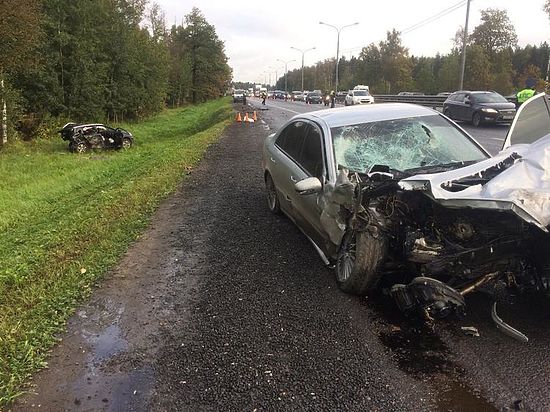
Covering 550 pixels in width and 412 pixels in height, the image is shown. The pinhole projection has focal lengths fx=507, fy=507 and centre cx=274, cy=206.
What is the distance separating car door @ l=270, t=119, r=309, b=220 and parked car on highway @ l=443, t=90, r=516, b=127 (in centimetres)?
1621

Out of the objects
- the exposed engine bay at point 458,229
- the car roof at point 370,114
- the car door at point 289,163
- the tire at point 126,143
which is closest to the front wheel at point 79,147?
the tire at point 126,143

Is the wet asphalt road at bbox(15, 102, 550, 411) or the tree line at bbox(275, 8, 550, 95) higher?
the tree line at bbox(275, 8, 550, 95)

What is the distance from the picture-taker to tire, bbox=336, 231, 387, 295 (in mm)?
3947

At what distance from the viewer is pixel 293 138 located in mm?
6336

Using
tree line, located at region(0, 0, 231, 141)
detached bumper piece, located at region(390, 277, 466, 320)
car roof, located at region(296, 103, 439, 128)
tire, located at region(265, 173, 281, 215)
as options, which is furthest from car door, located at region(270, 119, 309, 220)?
tree line, located at region(0, 0, 231, 141)

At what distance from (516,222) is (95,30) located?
93.0 feet

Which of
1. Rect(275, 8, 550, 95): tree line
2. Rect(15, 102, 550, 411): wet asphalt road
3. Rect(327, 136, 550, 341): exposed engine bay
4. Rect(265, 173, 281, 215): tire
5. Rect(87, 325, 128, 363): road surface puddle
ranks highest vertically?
Rect(275, 8, 550, 95): tree line

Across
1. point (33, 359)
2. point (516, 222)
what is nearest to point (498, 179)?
point (516, 222)

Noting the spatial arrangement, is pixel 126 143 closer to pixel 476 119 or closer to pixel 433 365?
pixel 476 119

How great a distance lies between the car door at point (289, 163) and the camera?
19.2 feet

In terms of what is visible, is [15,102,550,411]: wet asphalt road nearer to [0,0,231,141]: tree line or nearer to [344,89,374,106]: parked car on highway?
[0,0,231,141]: tree line

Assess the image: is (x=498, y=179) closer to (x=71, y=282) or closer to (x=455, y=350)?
(x=455, y=350)

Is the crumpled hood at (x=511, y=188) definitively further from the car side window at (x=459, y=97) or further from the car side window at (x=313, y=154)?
the car side window at (x=459, y=97)

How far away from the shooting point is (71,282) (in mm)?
4898
